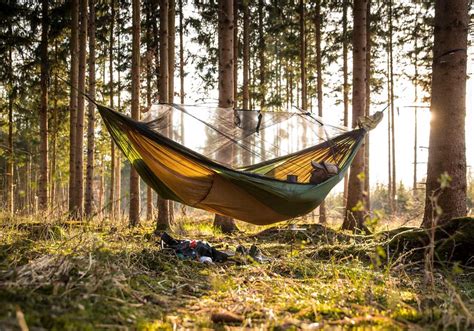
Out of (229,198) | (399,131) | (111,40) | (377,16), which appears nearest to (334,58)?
(377,16)

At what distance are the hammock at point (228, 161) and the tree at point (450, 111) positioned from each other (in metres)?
0.66

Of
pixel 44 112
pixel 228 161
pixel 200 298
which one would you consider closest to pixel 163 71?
pixel 228 161

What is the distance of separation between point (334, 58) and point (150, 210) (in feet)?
17.6

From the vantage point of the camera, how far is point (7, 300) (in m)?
1.25

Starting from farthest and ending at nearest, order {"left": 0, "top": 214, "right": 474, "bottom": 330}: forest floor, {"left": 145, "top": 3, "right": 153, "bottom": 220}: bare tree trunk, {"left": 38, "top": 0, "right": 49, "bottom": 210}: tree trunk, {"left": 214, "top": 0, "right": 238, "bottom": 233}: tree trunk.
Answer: {"left": 145, "top": 3, "right": 153, "bottom": 220}: bare tree trunk
{"left": 38, "top": 0, "right": 49, "bottom": 210}: tree trunk
{"left": 214, "top": 0, "right": 238, "bottom": 233}: tree trunk
{"left": 0, "top": 214, "right": 474, "bottom": 330}: forest floor

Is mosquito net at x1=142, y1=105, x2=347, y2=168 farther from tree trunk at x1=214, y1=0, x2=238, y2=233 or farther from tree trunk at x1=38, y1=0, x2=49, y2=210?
tree trunk at x1=38, y1=0, x2=49, y2=210

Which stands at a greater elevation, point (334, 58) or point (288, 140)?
point (334, 58)

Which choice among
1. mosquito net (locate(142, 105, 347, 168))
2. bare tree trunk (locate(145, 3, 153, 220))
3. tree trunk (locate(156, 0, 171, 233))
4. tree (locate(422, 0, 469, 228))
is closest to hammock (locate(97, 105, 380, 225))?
mosquito net (locate(142, 105, 347, 168))

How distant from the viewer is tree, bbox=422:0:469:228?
2.91 meters

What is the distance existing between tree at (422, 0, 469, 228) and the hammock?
2.18 feet

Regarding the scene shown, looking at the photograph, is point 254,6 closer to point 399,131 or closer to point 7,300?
point 399,131

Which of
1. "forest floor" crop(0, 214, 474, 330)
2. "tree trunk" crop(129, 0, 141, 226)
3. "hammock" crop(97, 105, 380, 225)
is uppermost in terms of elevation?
"tree trunk" crop(129, 0, 141, 226)

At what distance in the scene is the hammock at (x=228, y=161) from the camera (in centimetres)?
285

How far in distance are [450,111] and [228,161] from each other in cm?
193
